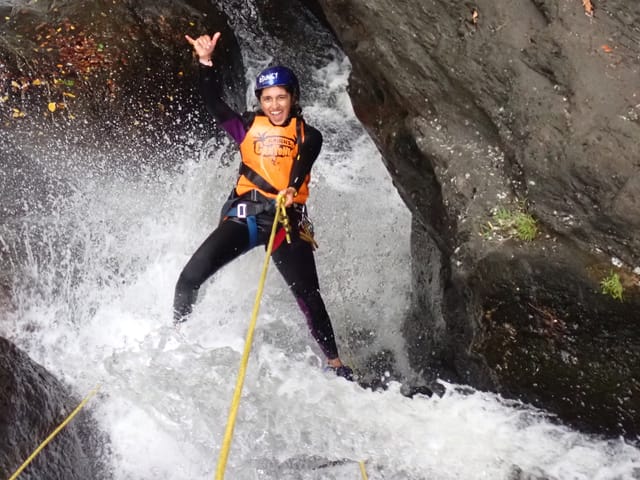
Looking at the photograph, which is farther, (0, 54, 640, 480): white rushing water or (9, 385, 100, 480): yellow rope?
(0, 54, 640, 480): white rushing water

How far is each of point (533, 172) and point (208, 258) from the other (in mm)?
2238

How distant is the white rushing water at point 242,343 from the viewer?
379 centimetres

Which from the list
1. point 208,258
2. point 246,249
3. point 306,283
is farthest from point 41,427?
point 306,283

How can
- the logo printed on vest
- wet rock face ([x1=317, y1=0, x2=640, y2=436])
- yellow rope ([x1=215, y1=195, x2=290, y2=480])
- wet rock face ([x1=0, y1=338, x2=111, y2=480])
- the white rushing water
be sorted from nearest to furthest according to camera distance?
yellow rope ([x1=215, y1=195, x2=290, y2=480])
wet rock face ([x1=317, y1=0, x2=640, y2=436])
wet rock face ([x1=0, y1=338, x2=111, y2=480])
the white rushing water
the logo printed on vest

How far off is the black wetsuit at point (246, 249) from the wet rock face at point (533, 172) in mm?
930

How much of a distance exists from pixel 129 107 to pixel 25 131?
37.4 inches

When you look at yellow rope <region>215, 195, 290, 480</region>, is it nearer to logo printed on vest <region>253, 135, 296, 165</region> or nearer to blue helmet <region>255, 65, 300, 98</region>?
→ logo printed on vest <region>253, 135, 296, 165</region>

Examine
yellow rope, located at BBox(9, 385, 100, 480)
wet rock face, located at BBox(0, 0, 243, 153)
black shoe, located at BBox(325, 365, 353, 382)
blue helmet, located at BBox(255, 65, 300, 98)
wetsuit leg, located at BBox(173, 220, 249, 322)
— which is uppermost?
blue helmet, located at BBox(255, 65, 300, 98)

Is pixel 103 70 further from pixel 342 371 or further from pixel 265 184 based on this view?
pixel 342 371

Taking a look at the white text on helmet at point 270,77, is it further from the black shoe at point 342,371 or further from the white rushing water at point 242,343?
the black shoe at point 342,371

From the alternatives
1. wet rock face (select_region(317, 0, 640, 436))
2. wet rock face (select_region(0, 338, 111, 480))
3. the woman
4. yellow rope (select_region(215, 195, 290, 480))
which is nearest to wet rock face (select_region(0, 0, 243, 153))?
the woman

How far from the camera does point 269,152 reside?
14.8 ft

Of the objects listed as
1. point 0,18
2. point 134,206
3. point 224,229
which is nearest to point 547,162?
point 224,229

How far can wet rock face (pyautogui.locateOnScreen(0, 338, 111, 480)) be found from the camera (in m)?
3.44
